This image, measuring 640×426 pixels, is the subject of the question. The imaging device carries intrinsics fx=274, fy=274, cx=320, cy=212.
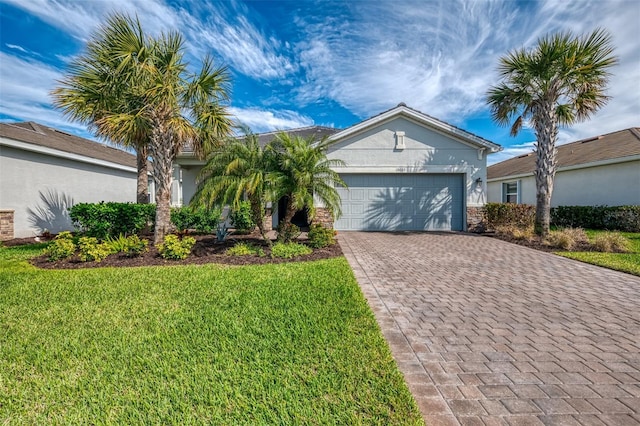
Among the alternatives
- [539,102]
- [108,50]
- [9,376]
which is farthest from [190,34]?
[539,102]

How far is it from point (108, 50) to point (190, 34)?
2.37 m

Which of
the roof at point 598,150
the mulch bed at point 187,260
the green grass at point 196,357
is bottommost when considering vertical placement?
the green grass at point 196,357

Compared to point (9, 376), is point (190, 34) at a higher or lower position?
higher

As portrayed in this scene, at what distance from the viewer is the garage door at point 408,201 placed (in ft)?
42.6

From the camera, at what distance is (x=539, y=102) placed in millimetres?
10039

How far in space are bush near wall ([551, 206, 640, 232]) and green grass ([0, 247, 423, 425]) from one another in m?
14.2

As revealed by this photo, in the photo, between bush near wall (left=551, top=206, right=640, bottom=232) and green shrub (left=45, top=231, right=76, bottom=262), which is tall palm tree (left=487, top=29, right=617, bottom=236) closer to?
bush near wall (left=551, top=206, right=640, bottom=232)

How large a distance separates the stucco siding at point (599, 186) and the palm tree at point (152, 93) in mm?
17680

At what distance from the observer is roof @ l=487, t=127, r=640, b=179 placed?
13.0 metres

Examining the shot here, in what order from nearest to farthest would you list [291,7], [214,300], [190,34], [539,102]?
[214,300], [190,34], [291,7], [539,102]

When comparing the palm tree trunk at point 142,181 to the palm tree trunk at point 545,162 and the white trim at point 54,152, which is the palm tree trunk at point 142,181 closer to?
the white trim at point 54,152

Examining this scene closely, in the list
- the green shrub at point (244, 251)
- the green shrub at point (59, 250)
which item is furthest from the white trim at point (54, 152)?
the green shrub at point (244, 251)

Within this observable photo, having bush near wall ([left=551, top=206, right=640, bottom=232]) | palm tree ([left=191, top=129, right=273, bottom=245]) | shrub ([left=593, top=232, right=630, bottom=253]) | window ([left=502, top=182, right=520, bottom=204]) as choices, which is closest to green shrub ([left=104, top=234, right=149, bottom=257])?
palm tree ([left=191, top=129, right=273, bottom=245])

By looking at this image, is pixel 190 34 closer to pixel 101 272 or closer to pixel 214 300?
pixel 101 272
